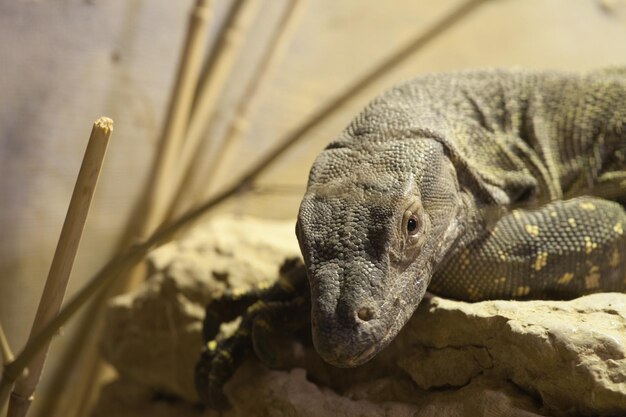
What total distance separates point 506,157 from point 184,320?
163 cm

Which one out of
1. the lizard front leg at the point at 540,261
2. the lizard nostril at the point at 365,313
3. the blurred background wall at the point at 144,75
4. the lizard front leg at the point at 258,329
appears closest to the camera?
the lizard nostril at the point at 365,313

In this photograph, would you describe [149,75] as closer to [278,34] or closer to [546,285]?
[278,34]

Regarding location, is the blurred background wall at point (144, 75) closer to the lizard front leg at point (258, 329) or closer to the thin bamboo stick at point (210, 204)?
the lizard front leg at point (258, 329)

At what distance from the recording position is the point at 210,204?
166cm

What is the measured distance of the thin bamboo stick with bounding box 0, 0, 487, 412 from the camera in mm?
1513

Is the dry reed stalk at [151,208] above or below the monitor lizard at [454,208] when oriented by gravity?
below

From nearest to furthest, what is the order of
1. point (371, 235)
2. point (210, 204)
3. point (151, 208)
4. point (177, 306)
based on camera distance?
1. point (210, 204)
2. point (371, 235)
3. point (177, 306)
4. point (151, 208)

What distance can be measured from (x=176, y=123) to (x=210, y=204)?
236cm

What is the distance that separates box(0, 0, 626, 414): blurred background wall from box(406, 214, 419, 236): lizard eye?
1.65 meters

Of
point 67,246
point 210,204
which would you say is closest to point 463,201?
point 210,204

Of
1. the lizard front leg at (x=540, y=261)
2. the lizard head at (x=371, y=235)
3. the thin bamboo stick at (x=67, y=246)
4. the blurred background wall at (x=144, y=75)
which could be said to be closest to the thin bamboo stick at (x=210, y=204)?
the thin bamboo stick at (x=67, y=246)

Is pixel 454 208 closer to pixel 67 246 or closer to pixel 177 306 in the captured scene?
pixel 67 246

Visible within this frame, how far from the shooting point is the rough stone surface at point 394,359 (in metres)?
1.95

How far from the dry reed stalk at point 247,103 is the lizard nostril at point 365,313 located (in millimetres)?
2504
